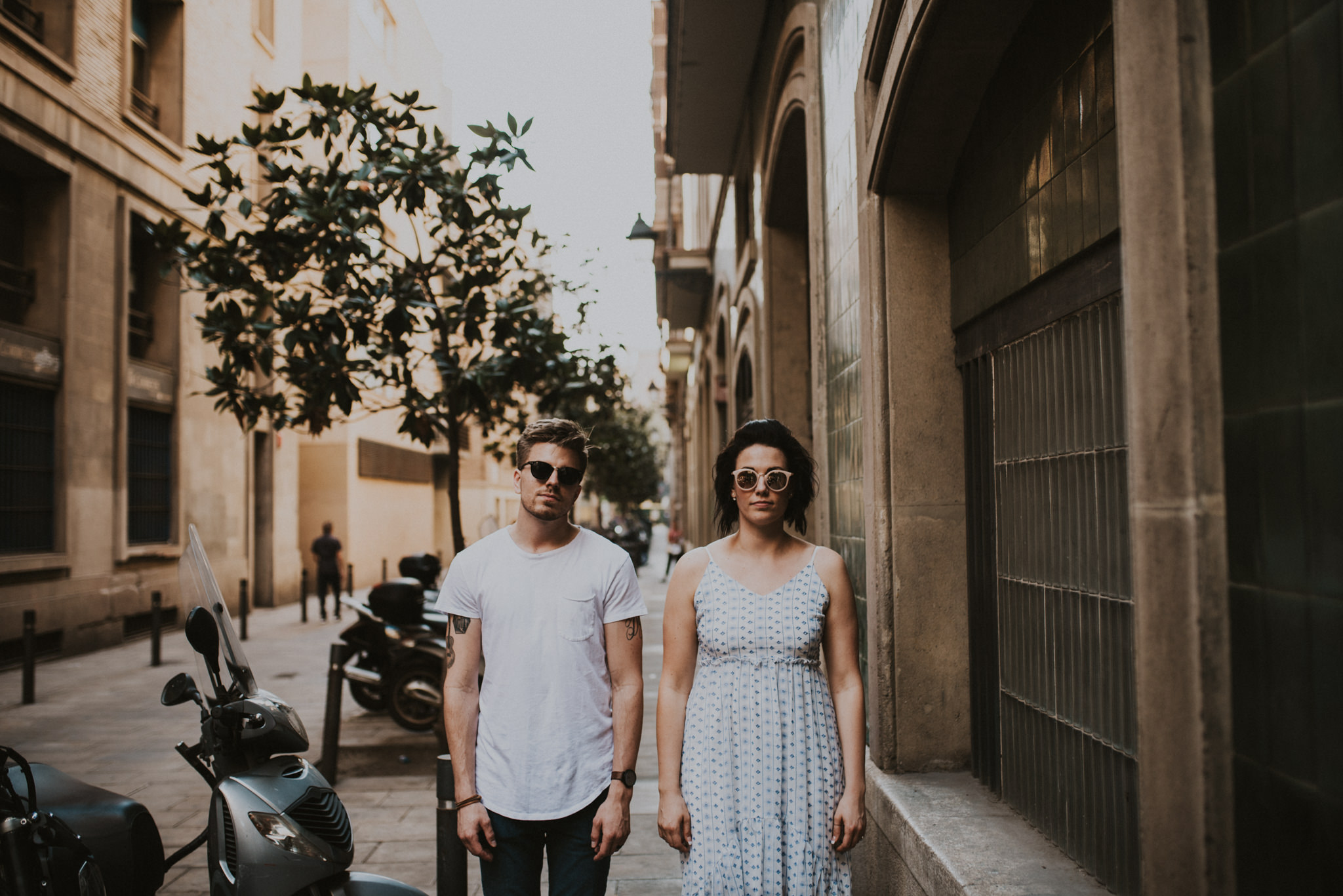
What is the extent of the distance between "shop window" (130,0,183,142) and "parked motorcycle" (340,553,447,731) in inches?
496

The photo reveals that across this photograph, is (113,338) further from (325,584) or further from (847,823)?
(847,823)

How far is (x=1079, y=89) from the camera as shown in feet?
10.7

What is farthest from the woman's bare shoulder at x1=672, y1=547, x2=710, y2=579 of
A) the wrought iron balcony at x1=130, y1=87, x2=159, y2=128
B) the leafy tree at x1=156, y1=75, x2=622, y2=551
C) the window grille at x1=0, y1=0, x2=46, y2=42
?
the wrought iron balcony at x1=130, y1=87, x2=159, y2=128

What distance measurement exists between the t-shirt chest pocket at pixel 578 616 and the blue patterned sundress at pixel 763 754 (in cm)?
35

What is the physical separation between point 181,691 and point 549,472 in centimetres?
144

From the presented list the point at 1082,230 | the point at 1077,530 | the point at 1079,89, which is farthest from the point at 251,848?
the point at 1079,89

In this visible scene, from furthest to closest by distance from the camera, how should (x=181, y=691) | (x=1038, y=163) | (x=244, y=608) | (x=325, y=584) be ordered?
1. (x=325, y=584)
2. (x=244, y=608)
3. (x=1038, y=163)
4. (x=181, y=691)

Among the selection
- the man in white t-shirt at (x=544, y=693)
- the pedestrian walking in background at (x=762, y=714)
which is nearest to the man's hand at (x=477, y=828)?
the man in white t-shirt at (x=544, y=693)

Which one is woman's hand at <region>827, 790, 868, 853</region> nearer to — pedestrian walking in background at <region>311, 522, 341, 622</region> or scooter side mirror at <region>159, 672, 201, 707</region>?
scooter side mirror at <region>159, 672, 201, 707</region>

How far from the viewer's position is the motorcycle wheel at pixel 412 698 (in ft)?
26.2

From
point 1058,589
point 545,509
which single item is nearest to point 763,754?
point 545,509

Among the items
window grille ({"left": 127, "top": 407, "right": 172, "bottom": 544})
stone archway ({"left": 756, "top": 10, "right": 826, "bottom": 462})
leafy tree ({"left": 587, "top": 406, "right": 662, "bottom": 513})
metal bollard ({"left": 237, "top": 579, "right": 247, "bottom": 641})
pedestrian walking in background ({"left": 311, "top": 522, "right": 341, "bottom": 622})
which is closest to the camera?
stone archway ({"left": 756, "top": 10, "right": 826, "bottom": 462})

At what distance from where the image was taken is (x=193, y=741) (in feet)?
26.2

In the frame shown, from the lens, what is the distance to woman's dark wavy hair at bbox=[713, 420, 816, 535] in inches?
116
